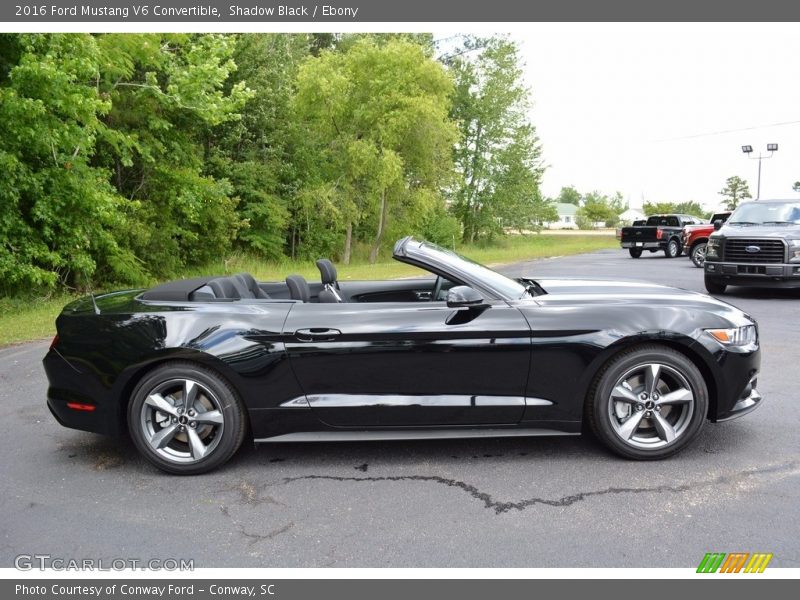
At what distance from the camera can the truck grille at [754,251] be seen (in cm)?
1192

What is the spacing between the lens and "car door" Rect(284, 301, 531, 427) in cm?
397

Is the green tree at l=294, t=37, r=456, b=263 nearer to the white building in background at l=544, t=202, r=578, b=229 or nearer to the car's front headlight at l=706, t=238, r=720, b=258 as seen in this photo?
the car's front headlight at l=706, t=238, r=720, b=258

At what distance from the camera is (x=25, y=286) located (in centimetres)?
1399

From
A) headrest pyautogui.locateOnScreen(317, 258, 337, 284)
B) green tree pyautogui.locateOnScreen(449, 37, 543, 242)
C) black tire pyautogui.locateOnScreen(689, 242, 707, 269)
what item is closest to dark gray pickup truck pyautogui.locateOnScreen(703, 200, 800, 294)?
black tire pyautogui.locateOnScreen(689, 242, 707, 269)

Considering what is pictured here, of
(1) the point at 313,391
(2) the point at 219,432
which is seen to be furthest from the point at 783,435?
(2) the point at 219,432

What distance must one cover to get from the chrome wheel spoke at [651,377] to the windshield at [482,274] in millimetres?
875

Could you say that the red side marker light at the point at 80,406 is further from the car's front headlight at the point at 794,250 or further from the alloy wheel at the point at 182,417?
the car's front headlight at the point at 794,250

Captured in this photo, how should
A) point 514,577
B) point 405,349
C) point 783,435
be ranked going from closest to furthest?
point 514,577 < point 405,349 < point 783,435

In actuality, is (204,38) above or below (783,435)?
above

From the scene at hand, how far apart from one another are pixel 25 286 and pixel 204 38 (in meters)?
6.58

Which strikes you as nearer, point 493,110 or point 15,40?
point 15,40

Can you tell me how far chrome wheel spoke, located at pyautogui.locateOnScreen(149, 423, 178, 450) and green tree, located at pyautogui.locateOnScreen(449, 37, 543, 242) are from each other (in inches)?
1530

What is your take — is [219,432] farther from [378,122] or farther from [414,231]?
[414,231]

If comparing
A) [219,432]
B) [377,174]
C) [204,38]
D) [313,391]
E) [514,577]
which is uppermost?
[204,38]
